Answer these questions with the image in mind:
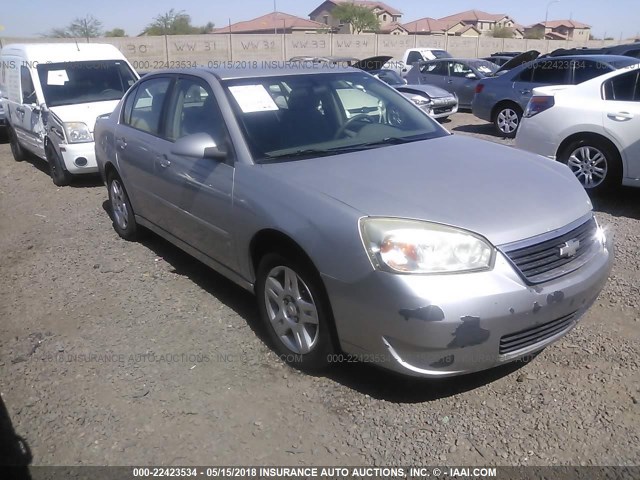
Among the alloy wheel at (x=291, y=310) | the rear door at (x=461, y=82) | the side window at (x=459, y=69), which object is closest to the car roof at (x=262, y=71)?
the alloy wheel at (x=291, y=310)

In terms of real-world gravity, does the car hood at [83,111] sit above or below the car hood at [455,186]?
above

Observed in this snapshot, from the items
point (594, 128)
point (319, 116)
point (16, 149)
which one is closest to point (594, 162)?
point (594, 128)

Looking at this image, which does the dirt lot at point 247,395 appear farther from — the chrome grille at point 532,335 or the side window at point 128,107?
the side window at point 128,107

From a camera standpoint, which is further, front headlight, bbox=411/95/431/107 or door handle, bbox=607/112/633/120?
front headlight, bbox=411/95/431/107

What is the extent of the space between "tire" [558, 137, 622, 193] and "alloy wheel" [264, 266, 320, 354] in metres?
4.18

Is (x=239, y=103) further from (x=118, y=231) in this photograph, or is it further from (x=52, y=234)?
(x=52, y=234)

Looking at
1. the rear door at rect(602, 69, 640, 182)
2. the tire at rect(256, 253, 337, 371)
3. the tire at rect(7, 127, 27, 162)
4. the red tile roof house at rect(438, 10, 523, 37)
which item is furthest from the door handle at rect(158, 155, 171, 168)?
the red tile roof house at rect(438, 10, 523, 37)

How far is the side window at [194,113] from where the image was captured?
3.67 metres

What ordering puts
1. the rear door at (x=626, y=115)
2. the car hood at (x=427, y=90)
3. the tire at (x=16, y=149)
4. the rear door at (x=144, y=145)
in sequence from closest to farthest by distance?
the rear door at (x=144, y=145), the rear door at (x=626, y=115), the tire at (x=16, y=149), the car hood at (x=427, y=90)

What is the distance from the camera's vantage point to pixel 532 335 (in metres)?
2.73

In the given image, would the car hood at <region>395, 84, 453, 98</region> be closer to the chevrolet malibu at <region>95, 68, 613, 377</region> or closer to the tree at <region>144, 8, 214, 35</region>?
the chevrolet malibu at <region>95, 68, 613, 377</region>

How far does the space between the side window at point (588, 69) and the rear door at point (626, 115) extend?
393 cm

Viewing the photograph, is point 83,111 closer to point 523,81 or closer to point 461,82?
point 523,81

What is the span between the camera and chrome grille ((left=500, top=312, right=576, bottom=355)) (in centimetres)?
265
